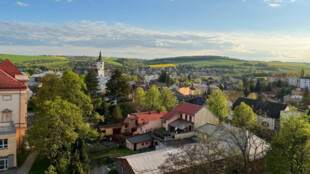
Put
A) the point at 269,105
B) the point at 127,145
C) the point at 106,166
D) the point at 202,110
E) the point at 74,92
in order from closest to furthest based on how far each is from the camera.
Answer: the point at 106,166, the point at 74,92, the point at 127,145, the point at 202,110, the point at 269,105

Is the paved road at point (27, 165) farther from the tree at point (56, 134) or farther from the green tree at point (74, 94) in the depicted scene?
the green tree at point (74, 94)

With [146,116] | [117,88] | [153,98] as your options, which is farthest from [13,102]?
[153,98]

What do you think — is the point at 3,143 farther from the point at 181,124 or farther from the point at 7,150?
the point at 181,124

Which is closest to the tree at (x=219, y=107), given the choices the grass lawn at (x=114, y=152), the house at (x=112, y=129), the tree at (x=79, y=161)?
the house at (x=112, y=129)

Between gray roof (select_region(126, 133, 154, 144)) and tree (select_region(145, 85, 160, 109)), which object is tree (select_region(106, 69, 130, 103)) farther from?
gray roof (select_region(126, 133, 154, 144))

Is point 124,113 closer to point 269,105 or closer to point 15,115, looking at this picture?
point 15,115

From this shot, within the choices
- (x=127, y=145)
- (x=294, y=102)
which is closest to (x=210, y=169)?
(x=127, y=145)

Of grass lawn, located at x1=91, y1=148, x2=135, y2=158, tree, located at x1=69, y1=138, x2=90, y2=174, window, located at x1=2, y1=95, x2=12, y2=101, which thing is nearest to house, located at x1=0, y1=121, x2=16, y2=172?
window, located at x1=2, y1=95, x2=12, y2=101
